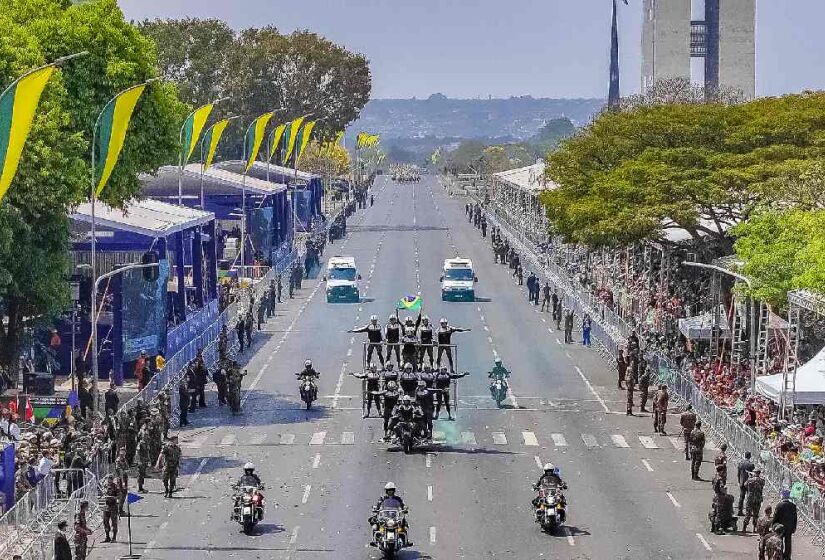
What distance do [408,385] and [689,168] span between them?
30610 mm

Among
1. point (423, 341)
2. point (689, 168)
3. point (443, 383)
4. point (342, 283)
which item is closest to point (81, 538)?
point (443, 383)

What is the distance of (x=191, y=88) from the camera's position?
164500mm

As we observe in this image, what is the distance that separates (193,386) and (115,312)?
18.1ft

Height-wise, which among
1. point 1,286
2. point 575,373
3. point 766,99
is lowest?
point 575,373

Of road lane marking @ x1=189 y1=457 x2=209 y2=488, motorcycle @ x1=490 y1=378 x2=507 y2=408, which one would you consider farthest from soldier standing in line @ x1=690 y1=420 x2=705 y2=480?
motorcycle @ x1=490 y1=378 x2=507 y2=408

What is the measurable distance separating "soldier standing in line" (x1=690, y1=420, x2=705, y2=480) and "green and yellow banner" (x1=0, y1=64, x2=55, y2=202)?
18.3 metres

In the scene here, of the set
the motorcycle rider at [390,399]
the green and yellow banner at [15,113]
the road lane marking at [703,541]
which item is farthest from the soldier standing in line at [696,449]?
the green and yellow banner at [15,113]

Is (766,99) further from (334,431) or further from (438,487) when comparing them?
(438,487)

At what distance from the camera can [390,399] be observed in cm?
4825

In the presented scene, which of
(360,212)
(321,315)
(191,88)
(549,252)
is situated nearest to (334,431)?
(321,315)

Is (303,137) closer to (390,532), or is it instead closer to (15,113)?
(15,113)

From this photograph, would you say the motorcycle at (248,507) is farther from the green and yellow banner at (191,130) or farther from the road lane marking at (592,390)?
the green and yellow banner at (191,130)

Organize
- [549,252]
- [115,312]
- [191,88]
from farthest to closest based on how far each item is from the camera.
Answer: [191,88]
[549,252]
[115,312]

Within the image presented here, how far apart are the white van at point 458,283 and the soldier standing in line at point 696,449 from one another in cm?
4479
